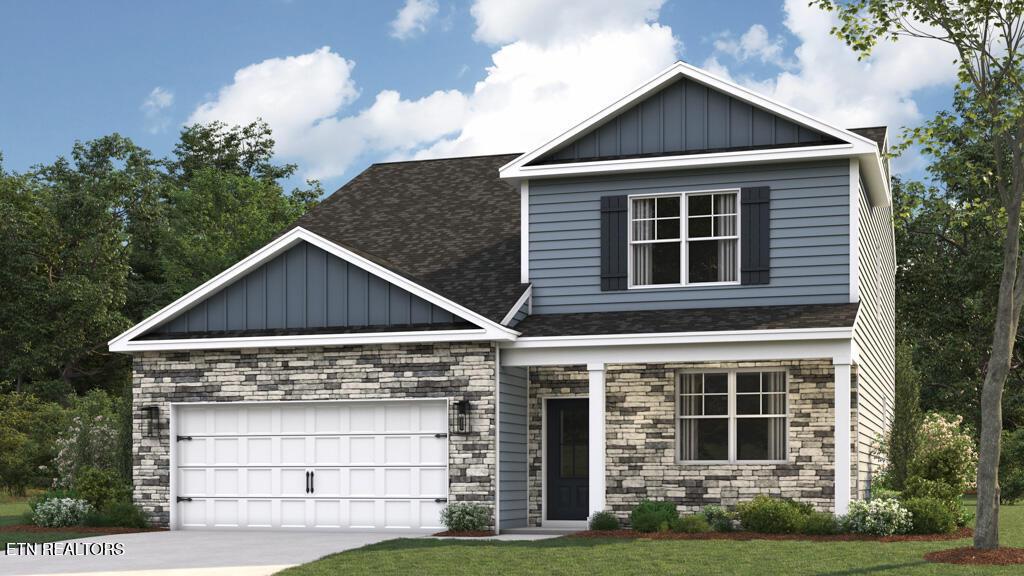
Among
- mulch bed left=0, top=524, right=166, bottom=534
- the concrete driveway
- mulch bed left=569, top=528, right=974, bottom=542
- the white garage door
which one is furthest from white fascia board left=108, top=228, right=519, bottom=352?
mulch bed left=569, top=528, right=974, bottom=542

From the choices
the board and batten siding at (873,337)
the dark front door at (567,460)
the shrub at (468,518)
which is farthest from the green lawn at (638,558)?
the board and batten siding at (873,337)

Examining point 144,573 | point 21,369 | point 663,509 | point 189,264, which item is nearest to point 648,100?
point 663,509

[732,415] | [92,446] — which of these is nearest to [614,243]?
[732,415]

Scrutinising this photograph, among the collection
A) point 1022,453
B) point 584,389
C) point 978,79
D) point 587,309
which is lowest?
point 1022,453

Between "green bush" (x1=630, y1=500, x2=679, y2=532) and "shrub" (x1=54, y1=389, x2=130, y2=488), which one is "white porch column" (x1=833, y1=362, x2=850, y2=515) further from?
"shrub" (x1=54, y1=389, x2=130, y2=488)

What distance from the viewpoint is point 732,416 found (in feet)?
63.7

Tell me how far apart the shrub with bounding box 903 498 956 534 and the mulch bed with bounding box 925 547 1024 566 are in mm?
2541

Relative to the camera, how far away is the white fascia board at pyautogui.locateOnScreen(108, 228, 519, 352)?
738 inches

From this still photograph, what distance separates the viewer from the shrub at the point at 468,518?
1855 centimetres

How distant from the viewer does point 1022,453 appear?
1267 inches

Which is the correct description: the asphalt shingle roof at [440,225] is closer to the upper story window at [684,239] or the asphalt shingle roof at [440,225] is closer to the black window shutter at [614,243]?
the black window shutter at [614,243]

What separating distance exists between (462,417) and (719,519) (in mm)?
4115

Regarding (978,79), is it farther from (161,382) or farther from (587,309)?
(161,382)

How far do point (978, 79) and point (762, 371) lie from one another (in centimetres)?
568
